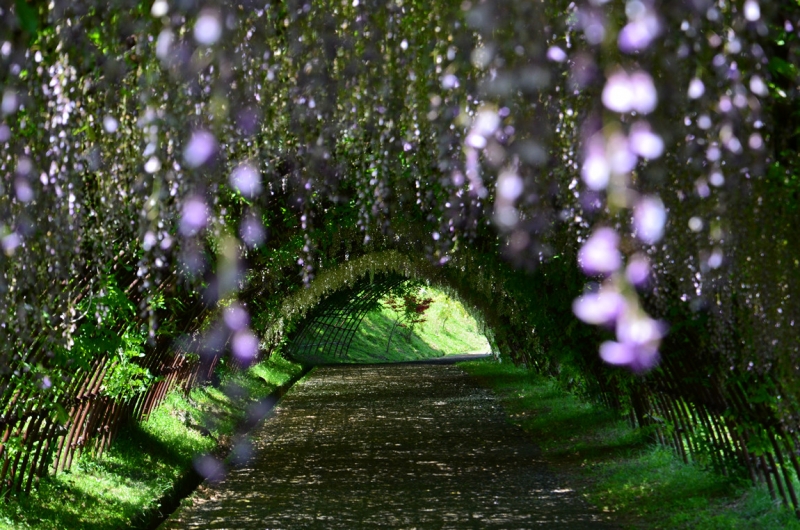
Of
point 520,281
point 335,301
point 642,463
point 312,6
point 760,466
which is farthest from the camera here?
point 335,301

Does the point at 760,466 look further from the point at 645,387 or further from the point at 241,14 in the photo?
the point at 241,14

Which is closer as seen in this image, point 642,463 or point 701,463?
point 701,463

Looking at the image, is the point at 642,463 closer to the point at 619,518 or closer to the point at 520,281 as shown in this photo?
the point at 619,518

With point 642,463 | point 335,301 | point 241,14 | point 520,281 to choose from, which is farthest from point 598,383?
point 335,301

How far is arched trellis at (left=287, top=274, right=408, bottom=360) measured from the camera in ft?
89.0

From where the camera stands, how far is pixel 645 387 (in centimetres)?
937

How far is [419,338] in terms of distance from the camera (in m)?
50.3

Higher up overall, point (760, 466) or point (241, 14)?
point (241, 14)

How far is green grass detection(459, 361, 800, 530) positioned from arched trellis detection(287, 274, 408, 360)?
12540 mm

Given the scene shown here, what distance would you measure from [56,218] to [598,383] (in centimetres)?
991

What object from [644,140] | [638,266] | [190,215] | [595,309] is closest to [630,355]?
[595,309]

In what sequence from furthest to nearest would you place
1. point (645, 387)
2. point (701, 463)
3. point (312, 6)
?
point (645, 387) → point (701, 463) → point (312, 6)

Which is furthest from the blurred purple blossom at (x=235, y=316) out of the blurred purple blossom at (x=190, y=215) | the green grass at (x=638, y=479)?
the blurred purple blossom at (x=190, y=215)

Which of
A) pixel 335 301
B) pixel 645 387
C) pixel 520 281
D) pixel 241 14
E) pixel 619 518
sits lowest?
pixel 619 518
